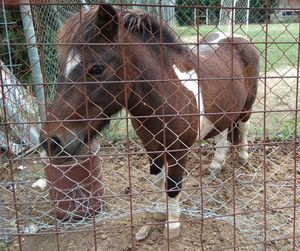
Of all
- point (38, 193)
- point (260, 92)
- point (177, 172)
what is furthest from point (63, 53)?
point (260, 92)

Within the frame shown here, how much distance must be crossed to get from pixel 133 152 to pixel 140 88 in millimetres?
495

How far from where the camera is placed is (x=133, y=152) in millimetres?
2830

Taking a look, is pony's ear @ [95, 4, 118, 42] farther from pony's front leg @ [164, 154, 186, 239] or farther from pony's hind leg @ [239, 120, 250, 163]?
pony's hind leg @ [239, 120, 250, 163]

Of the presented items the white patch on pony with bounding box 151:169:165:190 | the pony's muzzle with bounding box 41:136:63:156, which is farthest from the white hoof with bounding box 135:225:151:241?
the pony's muzzle with bounding box 41:136:63:156

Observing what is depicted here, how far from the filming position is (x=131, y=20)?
8.37 ft

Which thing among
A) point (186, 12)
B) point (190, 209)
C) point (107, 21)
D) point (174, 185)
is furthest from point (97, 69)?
point (186, 12)

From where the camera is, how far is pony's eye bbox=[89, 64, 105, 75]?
7.45 ft

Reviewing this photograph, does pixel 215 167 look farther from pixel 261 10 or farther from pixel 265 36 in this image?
pixel 265 36

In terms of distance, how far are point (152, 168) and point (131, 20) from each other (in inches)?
52.3

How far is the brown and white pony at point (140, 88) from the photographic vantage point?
2182mm

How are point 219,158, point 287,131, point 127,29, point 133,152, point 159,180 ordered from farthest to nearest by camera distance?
point 287,131
point 219,158
point 159,180
point 133,152
point 127,29

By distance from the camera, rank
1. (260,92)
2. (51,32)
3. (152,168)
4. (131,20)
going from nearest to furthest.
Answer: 1. (131,20)
2. (152,168)
3. (51,32)
4. (260,92)

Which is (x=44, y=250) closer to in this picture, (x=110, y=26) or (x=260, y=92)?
(x=110, y=26)

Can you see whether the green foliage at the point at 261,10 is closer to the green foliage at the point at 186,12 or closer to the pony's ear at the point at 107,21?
the green foliage at the point at 186,12
